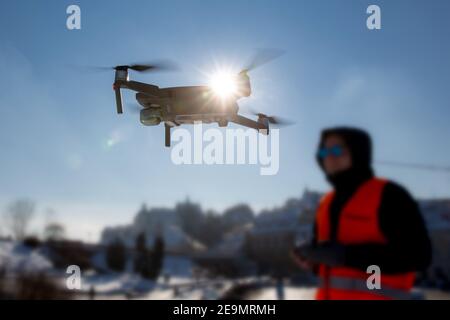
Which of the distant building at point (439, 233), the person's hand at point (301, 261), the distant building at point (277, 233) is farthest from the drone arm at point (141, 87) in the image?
the distant building at point (277, 233)

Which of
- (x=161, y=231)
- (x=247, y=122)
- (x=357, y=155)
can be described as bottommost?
(x=161, y=231)

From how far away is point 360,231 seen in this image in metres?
1.73

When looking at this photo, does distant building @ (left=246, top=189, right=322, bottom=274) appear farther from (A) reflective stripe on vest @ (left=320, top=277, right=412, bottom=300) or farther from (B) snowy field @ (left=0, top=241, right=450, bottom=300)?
(A) reflective stripe on vest @ (left=320, top=277, right=412, bottom=300)

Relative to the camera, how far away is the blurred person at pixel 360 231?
1.64 metres

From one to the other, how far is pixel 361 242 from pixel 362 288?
0.23 meters

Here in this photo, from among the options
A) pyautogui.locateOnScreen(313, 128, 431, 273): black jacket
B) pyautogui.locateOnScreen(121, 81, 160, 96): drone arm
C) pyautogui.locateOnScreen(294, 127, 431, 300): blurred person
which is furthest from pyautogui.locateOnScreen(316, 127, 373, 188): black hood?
pyautogui.locateOnScreen(121, 81, 160, 96): drone arm

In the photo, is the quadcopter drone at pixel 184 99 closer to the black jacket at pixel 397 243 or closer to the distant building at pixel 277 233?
the black jacket at pixel 397 243

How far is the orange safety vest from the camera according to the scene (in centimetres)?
171

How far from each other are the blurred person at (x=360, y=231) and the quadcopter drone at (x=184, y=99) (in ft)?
15.7

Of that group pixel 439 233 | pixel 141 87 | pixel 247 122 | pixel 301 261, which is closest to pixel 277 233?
pixel 439 233

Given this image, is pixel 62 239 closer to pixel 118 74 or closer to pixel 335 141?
pixel 118 74

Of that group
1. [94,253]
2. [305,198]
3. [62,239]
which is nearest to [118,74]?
[62,239]

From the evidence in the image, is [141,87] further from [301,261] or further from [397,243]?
[397,243]
